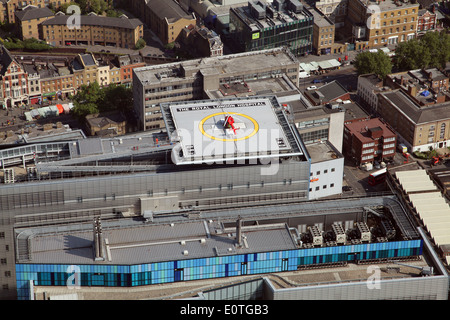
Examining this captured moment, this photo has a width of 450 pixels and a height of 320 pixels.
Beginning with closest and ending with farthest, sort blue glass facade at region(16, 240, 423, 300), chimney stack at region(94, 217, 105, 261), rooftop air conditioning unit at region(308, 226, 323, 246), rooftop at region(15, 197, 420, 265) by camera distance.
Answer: blue glass facade at region(16, 240, 423, 300) < chimney stack at region(94, 217, 105, 261) < rooftop at region(15, 197, 420, 265) < rooftop air conditioning unit at region(308, 226, 323, 246)

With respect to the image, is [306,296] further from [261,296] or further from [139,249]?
[139,249]

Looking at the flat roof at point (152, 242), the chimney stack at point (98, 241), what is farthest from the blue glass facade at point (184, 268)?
the chimney stack at point (98, 241)

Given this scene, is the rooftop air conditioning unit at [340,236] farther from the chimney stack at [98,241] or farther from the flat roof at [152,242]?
the chimney stack at [98,241]

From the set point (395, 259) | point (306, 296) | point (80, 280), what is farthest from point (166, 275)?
point (395, 259)

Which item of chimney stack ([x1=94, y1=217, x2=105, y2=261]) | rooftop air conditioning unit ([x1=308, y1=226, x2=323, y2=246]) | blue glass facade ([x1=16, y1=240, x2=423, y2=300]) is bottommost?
blue glass facade ([x1=16, y1=240, x2=423, y2=300])

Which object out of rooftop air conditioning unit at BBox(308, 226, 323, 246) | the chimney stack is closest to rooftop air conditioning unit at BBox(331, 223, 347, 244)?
rooftop air conditioning unit at BBox(308, 226, 323, 246)

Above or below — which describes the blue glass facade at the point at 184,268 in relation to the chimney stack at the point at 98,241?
below

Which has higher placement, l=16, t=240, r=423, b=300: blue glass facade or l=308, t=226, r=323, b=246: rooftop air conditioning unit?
l=308, t=226, r=323, b=246: rooftop air conditioning unit

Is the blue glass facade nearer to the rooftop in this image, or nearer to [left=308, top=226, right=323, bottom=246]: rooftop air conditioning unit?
the rooftop
